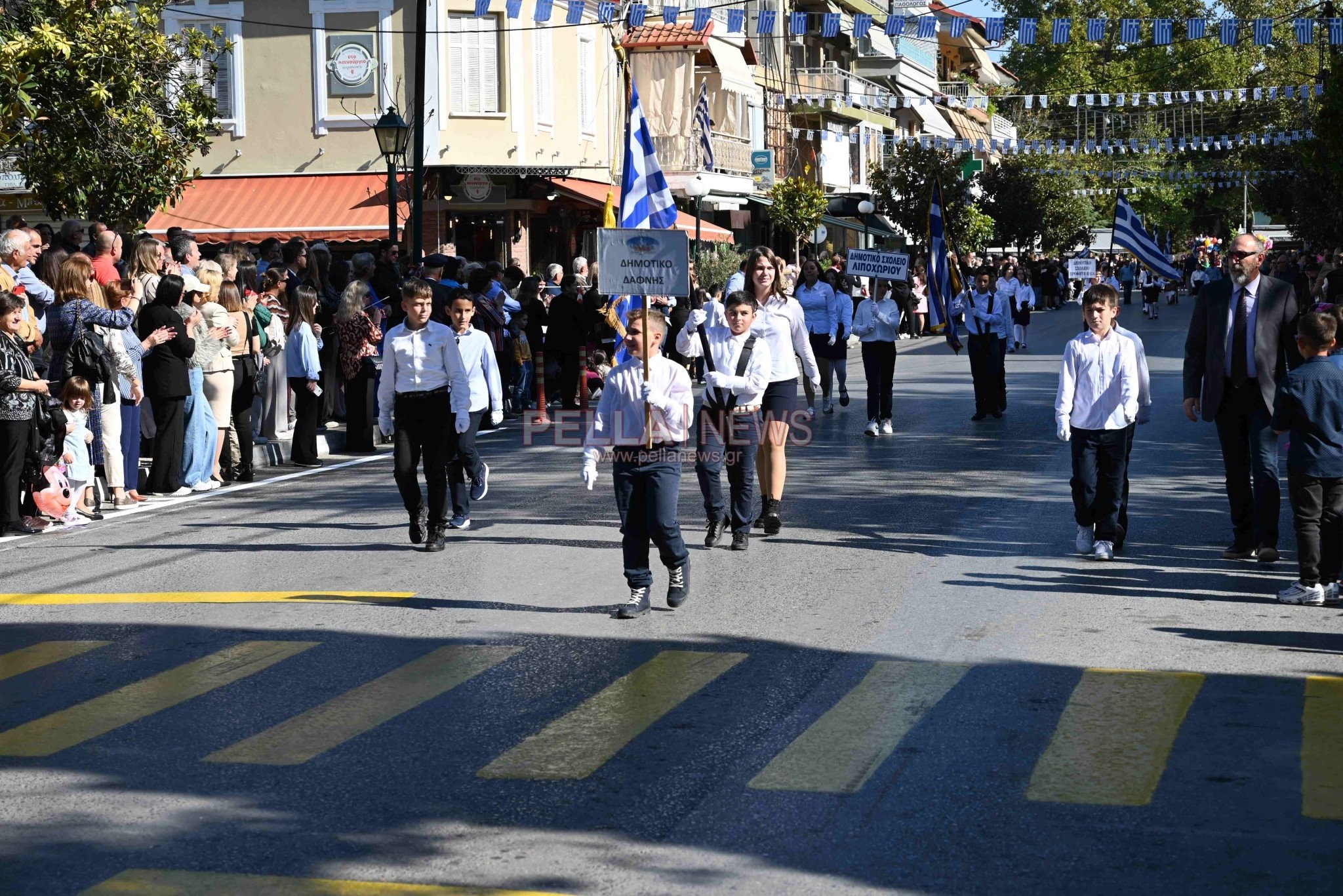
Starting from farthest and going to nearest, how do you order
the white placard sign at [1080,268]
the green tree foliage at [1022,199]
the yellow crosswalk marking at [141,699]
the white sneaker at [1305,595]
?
1. the green tree foliage at [1022,199]
2. the white placard sign at [1080,268]
3. the white sneaker at [1305,595]
4. the yellow crosswalk marking at [141,699]

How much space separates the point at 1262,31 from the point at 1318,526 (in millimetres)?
23789

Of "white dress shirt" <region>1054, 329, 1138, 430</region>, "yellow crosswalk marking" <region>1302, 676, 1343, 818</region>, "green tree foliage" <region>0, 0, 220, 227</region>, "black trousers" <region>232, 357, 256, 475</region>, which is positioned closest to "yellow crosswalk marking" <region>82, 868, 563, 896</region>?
"yellow crosswalk marking" <region>1302, 676, 1343, 818</region>

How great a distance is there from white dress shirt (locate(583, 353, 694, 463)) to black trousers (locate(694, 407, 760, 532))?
1756 millimetres

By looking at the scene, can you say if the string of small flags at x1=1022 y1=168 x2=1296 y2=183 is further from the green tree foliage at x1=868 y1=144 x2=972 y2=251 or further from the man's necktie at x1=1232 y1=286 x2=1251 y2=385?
the man's necktie at x1=1232 y1=286 x2=1251 y2=385

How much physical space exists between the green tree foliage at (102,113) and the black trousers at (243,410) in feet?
16.1

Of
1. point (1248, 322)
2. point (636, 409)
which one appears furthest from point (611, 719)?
point (1248, 322)

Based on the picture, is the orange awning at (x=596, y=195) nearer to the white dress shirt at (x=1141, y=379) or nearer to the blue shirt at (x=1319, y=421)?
the white dress shirt at (x=1141, y=379)

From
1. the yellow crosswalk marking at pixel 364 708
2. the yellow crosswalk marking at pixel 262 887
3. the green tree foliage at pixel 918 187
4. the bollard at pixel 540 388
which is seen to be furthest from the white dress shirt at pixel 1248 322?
the green tree foliage at pixel 918 187

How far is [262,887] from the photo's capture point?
196 inches

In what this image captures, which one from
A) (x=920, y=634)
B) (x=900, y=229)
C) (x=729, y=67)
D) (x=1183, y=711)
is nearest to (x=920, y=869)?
(x=1183, y=711)

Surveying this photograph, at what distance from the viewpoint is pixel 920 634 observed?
851 cm

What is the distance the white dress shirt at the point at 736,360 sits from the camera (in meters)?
11.4

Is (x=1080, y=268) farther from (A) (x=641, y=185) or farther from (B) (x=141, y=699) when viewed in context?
(B) (x=141, y=699)

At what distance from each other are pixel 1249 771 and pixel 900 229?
56.9 meters
